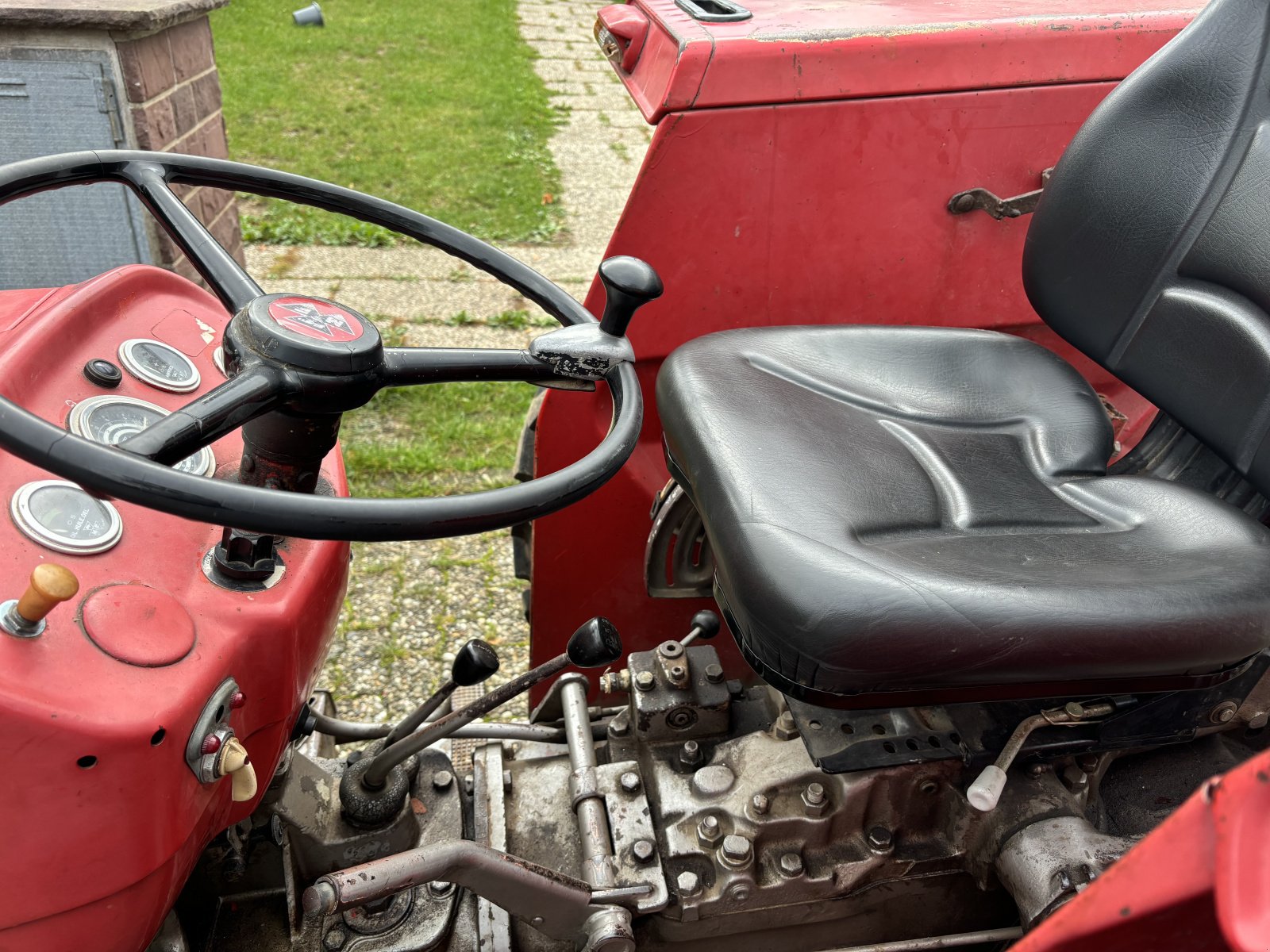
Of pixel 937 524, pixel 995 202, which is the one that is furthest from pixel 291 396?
pixel 995 202

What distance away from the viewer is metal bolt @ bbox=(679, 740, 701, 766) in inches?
50.8

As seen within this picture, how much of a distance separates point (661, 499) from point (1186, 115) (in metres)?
0.78

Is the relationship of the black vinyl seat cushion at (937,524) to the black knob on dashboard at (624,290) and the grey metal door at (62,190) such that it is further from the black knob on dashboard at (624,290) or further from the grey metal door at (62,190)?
the grey metal door at (62,190)

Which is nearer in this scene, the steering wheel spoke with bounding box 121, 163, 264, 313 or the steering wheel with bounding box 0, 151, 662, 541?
the steering wheel with bounding box 0, 151, 662, 541

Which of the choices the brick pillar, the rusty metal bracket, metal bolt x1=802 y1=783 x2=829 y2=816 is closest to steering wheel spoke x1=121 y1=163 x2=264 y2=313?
metal bolt x1=802 y1=783 x2=829 y2=816

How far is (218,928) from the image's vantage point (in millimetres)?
1136

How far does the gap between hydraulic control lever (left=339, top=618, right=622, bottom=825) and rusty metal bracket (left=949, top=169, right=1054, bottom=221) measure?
2.47ft

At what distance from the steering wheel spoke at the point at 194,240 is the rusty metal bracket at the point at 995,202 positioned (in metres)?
0.92

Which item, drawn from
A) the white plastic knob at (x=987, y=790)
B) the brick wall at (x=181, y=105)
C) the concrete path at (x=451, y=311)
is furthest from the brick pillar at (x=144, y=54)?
the white plastic knob at (x=987, y=790)

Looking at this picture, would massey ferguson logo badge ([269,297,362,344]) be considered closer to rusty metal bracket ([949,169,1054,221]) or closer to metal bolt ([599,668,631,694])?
metal bolt ([599,668,631,694])

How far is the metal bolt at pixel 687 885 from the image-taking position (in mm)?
1168

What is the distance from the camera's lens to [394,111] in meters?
5.08

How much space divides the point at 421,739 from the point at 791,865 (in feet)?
1.38

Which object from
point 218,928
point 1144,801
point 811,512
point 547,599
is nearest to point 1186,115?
point 811,512
